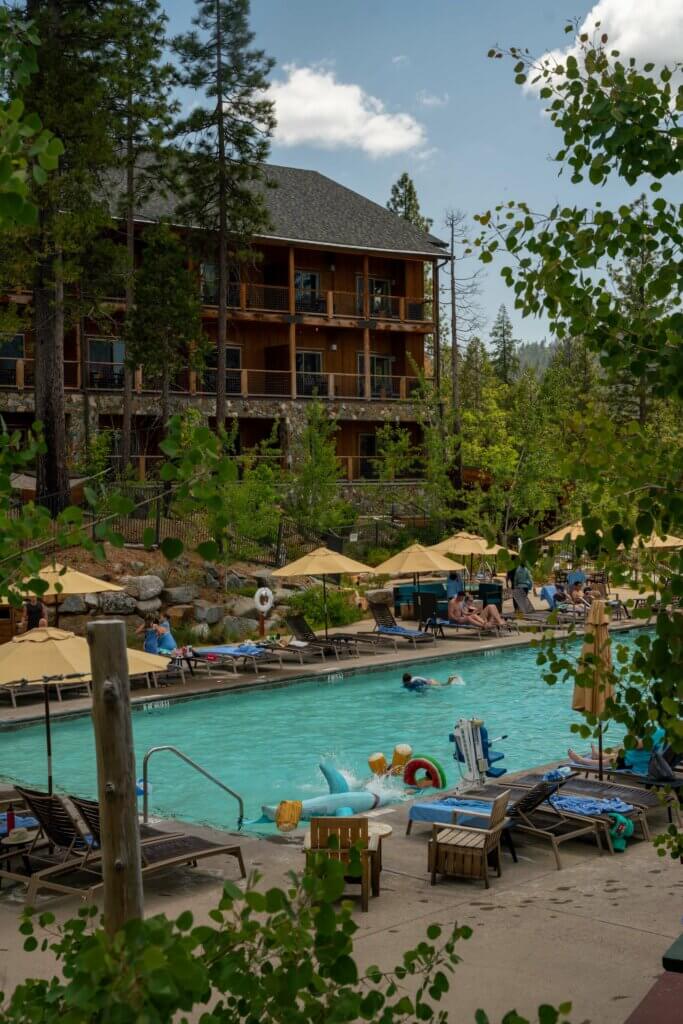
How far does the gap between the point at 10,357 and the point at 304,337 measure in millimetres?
12322

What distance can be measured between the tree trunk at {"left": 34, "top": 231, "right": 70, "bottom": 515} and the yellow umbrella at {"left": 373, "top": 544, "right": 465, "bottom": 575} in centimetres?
796

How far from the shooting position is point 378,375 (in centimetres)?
4588

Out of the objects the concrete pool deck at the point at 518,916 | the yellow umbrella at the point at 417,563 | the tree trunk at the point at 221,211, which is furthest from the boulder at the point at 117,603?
the concrete pool deck at the point at 518,916

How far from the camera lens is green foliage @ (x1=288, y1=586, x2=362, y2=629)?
2756 cm

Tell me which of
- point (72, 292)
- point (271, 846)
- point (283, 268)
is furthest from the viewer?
point (283, 268)

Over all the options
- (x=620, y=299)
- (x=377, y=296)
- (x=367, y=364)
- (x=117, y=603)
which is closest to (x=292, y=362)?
(x=367, y=364)

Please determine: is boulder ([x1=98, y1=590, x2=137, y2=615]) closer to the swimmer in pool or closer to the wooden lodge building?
the swimmer in pool

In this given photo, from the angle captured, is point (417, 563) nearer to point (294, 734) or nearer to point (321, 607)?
point (321, 607)

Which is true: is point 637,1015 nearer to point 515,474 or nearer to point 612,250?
point 612,250

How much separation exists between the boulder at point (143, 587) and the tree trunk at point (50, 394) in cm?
293

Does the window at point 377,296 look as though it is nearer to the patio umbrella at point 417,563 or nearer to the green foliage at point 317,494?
the green foliage at point 317,494

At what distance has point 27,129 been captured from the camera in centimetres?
295

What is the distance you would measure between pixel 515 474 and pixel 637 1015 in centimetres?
3131

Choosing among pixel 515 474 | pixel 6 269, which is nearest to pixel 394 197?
pixel 515 474
